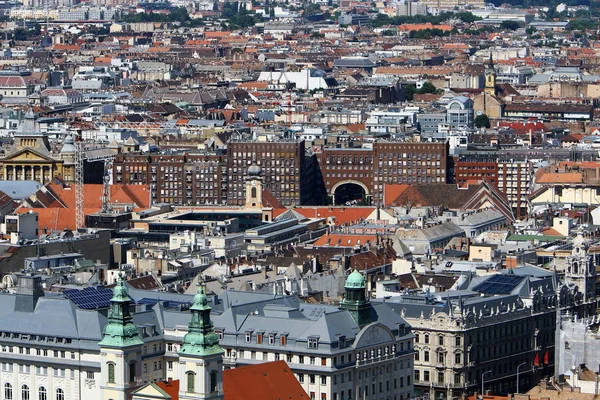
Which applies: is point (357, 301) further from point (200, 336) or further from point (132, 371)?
point (200, 336)

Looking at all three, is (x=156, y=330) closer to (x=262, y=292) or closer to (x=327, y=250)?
(x=262, y=292)

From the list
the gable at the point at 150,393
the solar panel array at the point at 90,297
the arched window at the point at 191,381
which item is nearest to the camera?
the arched window at the point at 191,381

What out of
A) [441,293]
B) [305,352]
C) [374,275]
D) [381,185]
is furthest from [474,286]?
[381,185]

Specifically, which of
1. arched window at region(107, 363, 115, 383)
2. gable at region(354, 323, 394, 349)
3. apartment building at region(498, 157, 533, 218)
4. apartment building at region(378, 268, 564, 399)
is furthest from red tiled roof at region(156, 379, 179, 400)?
apartment building at region(498, 157, 533, 218)

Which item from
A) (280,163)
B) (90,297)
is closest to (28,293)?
(90,297)

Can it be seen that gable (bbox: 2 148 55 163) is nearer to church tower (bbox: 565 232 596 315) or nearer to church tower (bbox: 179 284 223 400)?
church tower (bbox: 565 232 596 315)

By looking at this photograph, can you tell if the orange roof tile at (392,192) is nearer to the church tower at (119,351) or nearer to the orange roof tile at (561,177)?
the orange roof tile at (561,177)

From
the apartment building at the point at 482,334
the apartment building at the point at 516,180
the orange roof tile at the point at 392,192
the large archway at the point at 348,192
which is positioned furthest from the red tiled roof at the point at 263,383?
the large archway at the point at 348,192
